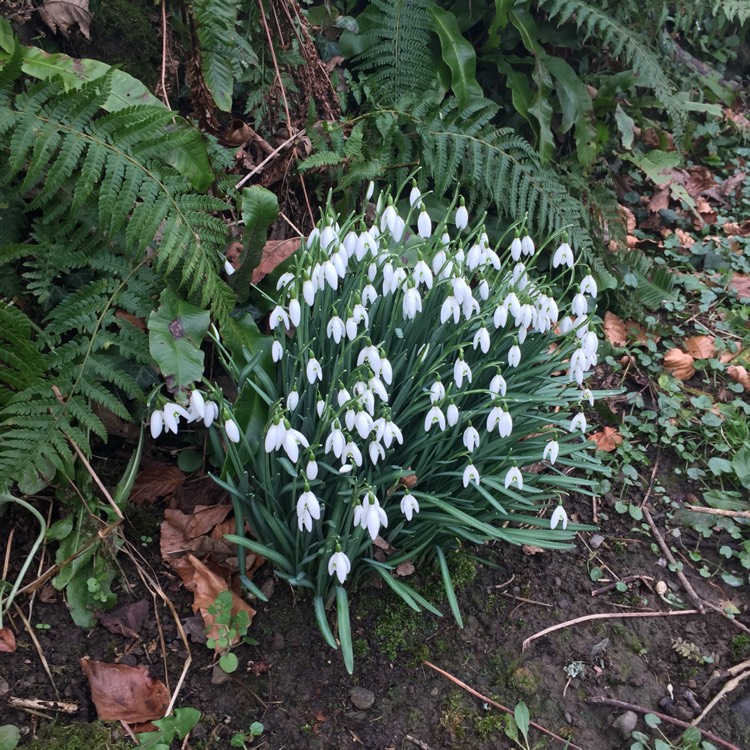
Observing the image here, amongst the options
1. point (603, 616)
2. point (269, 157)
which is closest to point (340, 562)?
point (603, 616)

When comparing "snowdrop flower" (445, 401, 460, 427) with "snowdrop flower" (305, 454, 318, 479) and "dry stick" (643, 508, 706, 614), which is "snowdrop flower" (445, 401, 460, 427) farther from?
"dry stick" (643, 508, 706, 614)

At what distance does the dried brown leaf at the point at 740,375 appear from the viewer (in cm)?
320

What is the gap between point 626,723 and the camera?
2.01 metres

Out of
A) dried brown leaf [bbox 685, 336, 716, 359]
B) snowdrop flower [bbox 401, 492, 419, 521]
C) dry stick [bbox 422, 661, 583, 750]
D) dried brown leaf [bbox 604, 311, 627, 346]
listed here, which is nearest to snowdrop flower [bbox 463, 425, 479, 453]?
snowdrop flower [bbox 401, 492, 419, 521]

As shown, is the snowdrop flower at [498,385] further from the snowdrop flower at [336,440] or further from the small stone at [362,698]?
the small stone at [362,698]

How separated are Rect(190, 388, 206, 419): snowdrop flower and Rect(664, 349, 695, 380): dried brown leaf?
2.27 metres

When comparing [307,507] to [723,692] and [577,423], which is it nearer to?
[577,423]

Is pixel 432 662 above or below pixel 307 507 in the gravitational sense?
below

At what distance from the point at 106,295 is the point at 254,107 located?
120 centimetres

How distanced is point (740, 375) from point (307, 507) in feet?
7.59

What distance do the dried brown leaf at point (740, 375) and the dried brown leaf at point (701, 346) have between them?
124mm

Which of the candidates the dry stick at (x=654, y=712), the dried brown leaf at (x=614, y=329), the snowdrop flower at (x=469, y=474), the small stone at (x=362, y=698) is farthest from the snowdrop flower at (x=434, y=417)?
the dried brown leaf at (x=614, y=329)

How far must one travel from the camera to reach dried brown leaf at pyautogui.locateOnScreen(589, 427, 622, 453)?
2898 mm

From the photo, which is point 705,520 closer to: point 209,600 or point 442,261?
point 442,261
